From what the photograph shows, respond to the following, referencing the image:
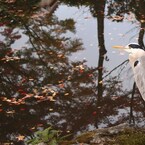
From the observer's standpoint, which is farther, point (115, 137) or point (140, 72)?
point (115, 137)

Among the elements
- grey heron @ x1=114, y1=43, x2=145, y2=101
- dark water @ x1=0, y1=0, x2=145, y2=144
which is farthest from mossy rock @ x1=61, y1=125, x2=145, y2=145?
dark water @ x1=0, y1=0, x2=145, y2=144

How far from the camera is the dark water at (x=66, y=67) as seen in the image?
654 centimetres

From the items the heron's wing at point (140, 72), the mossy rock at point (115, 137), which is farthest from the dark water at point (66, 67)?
the heron's wing at point (140, 72)

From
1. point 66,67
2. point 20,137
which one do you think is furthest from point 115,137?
point 66,67

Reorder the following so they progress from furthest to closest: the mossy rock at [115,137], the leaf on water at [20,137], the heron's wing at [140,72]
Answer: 1. the leaf on water at [20,137]
2. the mossy rock at [115,137]
3. the heron's wing at [140,72]

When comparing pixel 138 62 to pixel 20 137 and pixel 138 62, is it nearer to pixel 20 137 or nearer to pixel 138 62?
pixel 138 62

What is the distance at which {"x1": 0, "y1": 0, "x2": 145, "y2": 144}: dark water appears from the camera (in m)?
6.54

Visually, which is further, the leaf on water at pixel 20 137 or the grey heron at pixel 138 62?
the leaf on water at pixel 20 137

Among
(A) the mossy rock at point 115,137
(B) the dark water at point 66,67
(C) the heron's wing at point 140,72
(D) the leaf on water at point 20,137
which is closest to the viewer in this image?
(C) the heron's wing at point 140,72

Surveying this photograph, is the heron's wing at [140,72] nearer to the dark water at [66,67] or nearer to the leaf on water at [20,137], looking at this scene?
the dark water at [66,67]

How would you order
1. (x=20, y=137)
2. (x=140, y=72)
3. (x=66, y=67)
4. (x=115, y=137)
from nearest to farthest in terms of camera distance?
(x=140, y=72) → (x=115, y=137) → (x=20, y=137) → (x=66, y=67)

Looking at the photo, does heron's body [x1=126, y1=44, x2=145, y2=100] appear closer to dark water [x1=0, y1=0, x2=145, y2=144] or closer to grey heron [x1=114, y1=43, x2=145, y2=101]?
grey heron [x1=114, y1=43, x2=145, y2=101]

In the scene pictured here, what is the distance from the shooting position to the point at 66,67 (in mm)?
8641

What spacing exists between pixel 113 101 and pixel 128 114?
559mm
